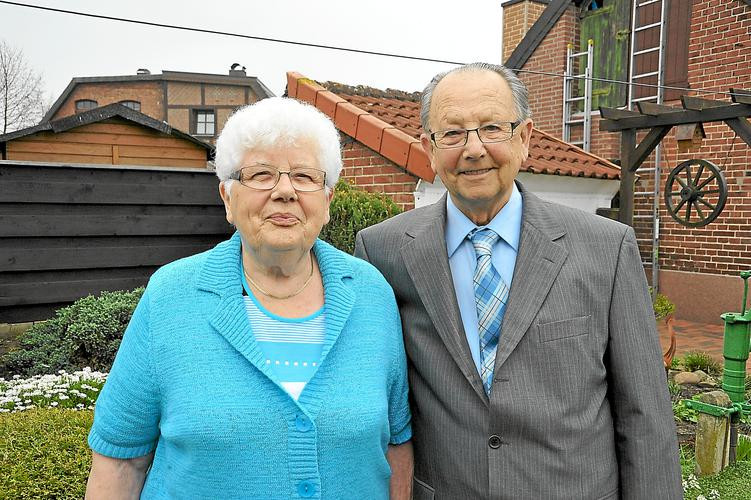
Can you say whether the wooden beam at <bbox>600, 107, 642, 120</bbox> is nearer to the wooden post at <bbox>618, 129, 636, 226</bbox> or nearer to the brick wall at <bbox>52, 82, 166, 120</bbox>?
the wooden post at <bbox>618, 129, 636, 226</bbox>

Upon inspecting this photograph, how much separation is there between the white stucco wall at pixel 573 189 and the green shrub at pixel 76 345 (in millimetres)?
4430

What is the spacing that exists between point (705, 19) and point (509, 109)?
910 cm

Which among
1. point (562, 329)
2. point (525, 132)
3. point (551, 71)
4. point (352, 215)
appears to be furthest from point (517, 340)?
point (551, 71)

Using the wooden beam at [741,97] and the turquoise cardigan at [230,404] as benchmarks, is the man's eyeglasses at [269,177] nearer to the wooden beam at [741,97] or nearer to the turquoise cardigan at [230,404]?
the turquoise cardigan at [230,404]

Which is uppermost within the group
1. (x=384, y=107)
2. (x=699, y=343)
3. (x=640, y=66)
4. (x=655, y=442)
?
(x=640, y=66)

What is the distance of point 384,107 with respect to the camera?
26.0 ft

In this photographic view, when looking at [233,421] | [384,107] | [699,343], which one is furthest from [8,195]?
[699,343]

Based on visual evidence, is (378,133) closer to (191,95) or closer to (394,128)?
(394,128)

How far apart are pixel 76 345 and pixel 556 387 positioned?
4.68 meters

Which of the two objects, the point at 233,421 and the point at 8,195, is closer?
the point at 233,421

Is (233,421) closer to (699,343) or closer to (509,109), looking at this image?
(509,109)

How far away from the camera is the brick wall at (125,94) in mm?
31359

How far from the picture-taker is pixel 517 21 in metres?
13.4

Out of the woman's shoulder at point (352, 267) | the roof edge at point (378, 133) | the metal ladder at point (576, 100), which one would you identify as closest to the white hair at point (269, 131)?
the woman's shoulder at point (352, 267)
